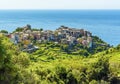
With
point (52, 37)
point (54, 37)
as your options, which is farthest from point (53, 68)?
point (52, 37)

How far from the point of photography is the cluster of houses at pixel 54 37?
293 ft

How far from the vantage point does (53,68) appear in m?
41.7

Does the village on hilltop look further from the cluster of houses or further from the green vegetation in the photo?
the green vegetation

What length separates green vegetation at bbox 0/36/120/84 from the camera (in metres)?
19.5

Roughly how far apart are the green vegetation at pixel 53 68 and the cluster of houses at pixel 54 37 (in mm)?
2869

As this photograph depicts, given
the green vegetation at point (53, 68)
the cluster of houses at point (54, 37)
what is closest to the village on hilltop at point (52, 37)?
the cluster of houses at point (54, 37)

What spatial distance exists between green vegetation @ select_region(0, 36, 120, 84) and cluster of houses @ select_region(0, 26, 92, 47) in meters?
2.87

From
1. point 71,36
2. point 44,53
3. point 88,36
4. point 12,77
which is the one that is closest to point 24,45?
point 44,53

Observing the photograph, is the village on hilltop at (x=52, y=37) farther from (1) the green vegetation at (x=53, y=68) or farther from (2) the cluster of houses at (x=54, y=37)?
(1) the green vegetation at (x=53, y=68)

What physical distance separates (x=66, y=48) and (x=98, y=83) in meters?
48.4

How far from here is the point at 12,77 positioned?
1961 cm

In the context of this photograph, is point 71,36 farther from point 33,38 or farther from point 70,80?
point 70,80

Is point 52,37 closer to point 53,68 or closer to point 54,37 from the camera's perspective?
point 54,37

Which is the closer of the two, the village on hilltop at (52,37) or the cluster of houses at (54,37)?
the village on hilltop at (52,37)
